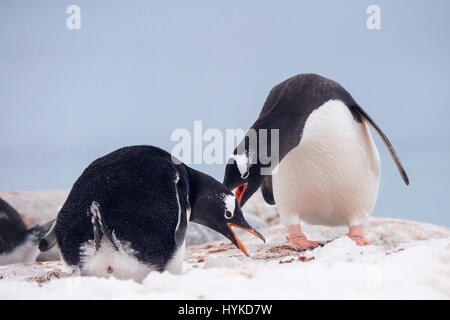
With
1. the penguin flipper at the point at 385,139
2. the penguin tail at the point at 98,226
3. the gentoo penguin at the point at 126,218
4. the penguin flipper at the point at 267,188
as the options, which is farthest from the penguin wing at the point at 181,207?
the penguin flipper at the point at 267,188

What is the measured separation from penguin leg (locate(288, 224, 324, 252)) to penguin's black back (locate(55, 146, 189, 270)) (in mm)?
1027

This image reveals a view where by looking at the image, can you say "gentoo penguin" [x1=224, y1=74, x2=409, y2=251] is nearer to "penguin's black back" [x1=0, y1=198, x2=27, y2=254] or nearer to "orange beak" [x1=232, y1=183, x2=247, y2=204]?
"orange beak" [x1=232, y1=183, x2=247, y2=204]

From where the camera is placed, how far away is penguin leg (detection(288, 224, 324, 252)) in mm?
2799

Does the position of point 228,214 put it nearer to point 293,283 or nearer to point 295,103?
point 293,283

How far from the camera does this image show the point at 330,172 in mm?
2805

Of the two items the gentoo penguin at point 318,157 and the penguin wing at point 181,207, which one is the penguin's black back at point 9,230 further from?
the penguin wing at point 181,207

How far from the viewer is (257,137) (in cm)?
255

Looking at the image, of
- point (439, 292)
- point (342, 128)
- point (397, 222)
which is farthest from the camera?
point (397, 222)

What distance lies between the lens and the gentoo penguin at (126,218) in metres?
1.77

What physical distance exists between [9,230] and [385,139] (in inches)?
116

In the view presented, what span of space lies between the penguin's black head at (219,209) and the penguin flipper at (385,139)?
1074 mm

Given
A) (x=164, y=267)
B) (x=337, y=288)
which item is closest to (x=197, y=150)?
(x=164, y=267)

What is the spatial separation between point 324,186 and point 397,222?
1563mm

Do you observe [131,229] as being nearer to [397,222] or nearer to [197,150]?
[197,150]
